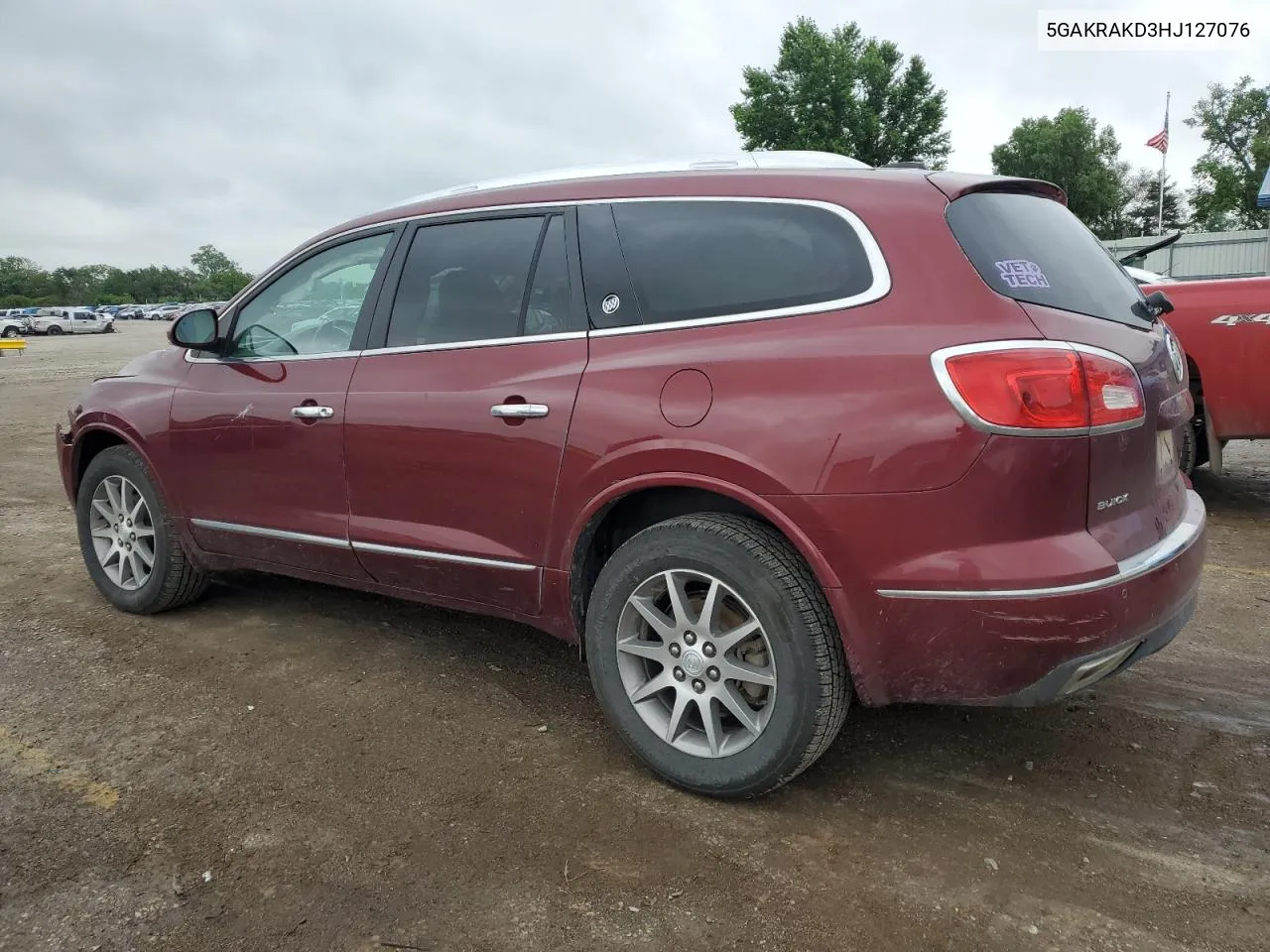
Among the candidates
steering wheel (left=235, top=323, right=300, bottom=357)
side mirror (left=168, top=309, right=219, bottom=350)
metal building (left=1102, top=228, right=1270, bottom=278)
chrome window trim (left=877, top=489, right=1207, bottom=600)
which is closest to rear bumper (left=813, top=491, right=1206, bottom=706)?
chrome window trim (left=877, top=489, right=1207, bottom=600)

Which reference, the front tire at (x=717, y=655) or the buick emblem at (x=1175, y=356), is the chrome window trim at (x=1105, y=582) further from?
the buick emblem at (x=1175, y=356)

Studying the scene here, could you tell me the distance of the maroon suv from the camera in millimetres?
2375

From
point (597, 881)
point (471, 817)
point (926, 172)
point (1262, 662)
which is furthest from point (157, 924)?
point (1262, 662)

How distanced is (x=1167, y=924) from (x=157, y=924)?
2.30 metres

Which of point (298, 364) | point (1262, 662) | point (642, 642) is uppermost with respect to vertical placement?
point (298, 364)

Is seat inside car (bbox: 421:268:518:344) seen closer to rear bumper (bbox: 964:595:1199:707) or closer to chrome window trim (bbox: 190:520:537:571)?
chrome window trim (bbox: 190:520:537:571)

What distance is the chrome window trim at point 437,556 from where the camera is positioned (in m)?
3.18

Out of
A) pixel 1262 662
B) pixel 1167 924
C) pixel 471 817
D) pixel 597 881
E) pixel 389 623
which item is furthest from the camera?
pixel 389 623

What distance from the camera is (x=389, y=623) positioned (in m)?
4.33

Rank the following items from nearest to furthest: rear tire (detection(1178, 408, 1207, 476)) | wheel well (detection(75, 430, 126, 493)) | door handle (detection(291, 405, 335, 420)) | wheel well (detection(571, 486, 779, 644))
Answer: wheel well (detection(571, 486, 779, 644)) < door handle (detection(291, 405, 335, 420)) < wheel well (detection(75, 430, 126, 493)) < rear tire (detection(1178, 408, 1207, 476))

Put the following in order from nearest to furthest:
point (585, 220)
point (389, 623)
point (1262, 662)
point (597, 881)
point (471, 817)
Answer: point (597, 881) < point (471, 817) < point (585, 220) < point (1262, 662) < point (389, 623)

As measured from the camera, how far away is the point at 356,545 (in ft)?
11.8

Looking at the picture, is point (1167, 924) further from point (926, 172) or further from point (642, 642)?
point (926, 172)

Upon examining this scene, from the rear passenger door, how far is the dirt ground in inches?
21.5
